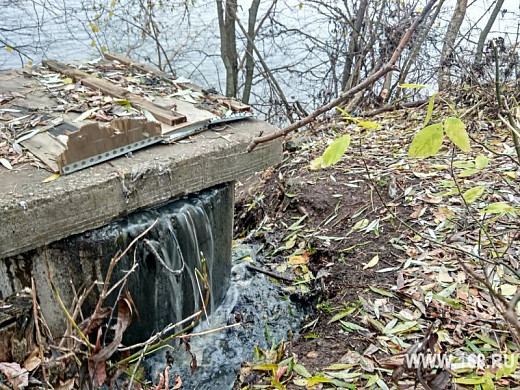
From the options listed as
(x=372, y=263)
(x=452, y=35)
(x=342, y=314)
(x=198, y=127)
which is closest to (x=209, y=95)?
(x=198, y=127)

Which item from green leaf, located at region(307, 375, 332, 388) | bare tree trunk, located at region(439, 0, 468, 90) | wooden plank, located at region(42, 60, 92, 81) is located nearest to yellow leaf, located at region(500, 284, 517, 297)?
green leaf, located at region(307, 375, 332, 388)

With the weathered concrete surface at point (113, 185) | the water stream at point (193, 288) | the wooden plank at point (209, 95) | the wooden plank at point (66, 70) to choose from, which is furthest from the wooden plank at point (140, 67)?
the water stream at point (193, 288)

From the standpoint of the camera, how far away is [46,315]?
234 cm

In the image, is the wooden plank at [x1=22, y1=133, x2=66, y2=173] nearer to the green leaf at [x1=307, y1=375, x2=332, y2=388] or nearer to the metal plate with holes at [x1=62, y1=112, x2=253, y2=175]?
the metal plate with holes at [x1=62, y1=112, x2=253, y2=175]

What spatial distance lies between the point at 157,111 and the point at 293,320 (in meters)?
1.43

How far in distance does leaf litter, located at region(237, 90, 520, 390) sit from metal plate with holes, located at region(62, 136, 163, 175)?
878 millimetres

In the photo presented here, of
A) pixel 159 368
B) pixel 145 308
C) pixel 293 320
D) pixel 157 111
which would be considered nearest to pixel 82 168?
pixel 157 111

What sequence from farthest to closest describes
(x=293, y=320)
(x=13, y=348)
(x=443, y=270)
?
(x=293, y=320), (x=443, y=270), (x=13, y=348)

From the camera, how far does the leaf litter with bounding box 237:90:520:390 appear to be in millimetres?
1962

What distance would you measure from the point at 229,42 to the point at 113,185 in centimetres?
498

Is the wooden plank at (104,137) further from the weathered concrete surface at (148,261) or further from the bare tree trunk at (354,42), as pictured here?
the bare tree trunk at (354,42)

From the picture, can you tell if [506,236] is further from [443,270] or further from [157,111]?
[157,111]

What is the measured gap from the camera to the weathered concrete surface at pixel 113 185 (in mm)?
1966

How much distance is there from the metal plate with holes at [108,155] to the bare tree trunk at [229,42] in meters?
4.35
